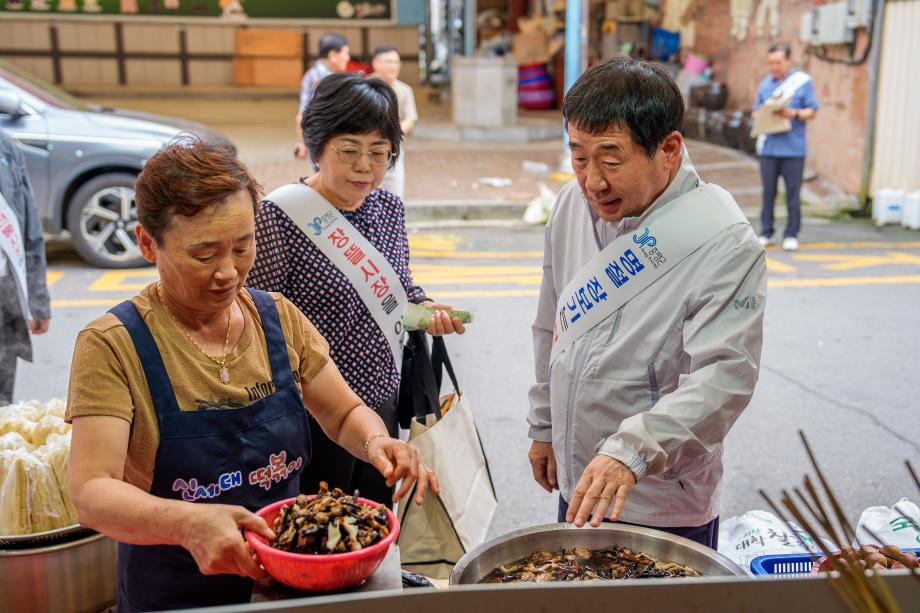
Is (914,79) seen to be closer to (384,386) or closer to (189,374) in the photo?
(384,386)

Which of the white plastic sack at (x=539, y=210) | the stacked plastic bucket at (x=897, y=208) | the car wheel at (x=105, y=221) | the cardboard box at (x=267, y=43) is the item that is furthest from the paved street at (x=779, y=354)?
the cardboard box at (x=267, y=43)

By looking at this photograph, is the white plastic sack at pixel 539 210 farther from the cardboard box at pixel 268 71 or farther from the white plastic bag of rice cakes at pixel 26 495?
the cardboard box at pixel 268 71

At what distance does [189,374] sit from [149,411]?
12 centimetres

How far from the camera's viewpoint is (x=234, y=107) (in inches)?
837

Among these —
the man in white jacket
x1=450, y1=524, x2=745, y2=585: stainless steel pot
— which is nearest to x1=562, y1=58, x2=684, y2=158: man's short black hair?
the man in white jacket

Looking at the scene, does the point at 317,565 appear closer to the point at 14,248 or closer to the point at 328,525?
the point at 328,525

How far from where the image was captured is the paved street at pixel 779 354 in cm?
505

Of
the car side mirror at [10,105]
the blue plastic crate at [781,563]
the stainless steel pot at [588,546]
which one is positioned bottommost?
the blue plastic crate at [781,563]

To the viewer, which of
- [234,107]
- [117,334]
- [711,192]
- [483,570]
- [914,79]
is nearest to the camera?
[117,334]

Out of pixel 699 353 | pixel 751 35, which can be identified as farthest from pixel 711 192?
pixel 751 35

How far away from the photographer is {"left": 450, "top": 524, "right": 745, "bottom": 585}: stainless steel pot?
6.86 ft

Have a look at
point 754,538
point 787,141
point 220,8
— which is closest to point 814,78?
point 787,141

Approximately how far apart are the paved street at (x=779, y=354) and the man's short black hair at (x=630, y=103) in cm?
263

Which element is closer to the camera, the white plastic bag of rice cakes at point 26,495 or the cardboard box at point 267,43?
the white plastic bag of rice cakes at point 26,495
